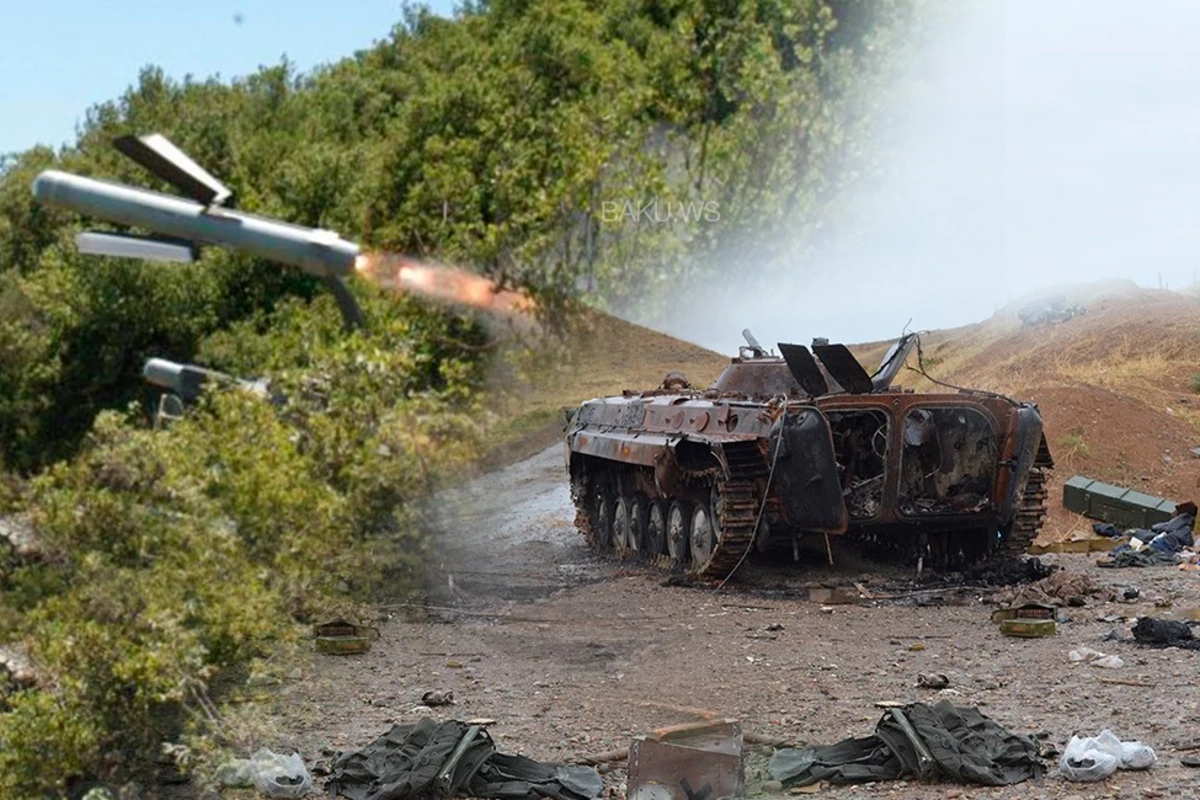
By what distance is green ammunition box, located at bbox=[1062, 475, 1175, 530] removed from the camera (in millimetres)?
22828

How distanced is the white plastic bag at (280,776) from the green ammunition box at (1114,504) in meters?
13.5

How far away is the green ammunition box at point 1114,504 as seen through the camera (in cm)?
2283

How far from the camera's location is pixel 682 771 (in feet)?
34.5

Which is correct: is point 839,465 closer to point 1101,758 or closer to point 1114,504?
point 1114,504

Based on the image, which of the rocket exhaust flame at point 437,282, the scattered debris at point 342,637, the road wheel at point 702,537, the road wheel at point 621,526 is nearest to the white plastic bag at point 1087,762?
the scattered debris at point 342,637

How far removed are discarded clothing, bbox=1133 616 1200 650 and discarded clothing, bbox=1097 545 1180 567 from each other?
5924 mm

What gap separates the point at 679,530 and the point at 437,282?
4.24 meters

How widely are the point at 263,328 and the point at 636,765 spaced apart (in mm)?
13703

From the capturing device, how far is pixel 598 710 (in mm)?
13250

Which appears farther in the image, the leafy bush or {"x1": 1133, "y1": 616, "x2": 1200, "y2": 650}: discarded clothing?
{"x1": 1133, "y1": 616, "x2": 1200, "y2": 650}: discarded clothing

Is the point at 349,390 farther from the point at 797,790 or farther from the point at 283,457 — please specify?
the point at 797,790

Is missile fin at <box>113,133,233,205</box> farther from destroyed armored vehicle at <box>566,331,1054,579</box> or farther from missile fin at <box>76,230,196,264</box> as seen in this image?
destroyed armored vehicle at <box>566,331,1054,579</box>

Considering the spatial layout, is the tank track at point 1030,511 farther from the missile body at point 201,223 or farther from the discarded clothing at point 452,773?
the missile body at point 201,223

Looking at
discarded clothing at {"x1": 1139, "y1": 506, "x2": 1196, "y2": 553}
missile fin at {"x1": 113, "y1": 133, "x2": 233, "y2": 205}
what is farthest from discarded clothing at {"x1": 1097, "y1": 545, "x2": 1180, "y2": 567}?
missile fin at {"x1": 113, "y1": 133, "x2": 233, "y2": 205}
